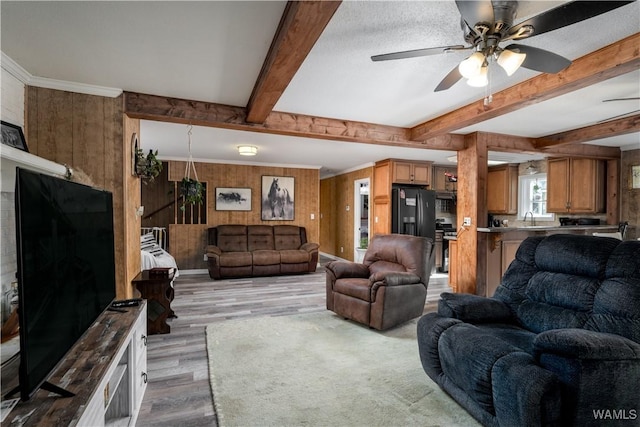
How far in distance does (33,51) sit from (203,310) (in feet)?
9.79

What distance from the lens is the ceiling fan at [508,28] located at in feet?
4.63

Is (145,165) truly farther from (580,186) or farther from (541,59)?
(580,186)

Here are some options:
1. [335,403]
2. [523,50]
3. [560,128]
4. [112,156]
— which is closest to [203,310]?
[112,156]

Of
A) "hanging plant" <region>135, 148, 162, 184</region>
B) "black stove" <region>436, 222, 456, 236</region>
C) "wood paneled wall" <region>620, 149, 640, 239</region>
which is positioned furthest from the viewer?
"black stove" <region>436, 222, 456, 236</region>

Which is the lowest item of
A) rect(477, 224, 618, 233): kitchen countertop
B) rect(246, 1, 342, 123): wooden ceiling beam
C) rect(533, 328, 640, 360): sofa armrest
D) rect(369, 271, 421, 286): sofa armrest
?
rect(369, 271, 421, 286): sofa armrest

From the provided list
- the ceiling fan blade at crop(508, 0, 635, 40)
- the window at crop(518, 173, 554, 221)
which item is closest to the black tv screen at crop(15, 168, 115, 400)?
the ceiling fan blade at crop(508, 0, 635, 40)

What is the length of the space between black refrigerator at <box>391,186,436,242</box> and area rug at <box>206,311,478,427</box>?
3.02 meters

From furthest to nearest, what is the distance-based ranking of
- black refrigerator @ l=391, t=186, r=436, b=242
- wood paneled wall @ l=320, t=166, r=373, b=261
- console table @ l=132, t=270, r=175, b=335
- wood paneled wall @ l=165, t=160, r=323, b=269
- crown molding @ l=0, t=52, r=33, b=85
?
wood paneled wall @ l=320, t=166, r=373, b=261, wood paneled wall @ l=165, t=160, r=323, b=269, black refrigerator @ l=391, t=186, r=436, b=242, console table @ l=132, t=270, r=175, b=335, crown molding @ l=0, t=52, r=33, b=85

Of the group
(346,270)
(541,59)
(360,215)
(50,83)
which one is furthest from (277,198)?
(541,59)

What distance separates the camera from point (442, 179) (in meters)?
7.02

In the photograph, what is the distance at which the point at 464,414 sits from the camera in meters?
1.89

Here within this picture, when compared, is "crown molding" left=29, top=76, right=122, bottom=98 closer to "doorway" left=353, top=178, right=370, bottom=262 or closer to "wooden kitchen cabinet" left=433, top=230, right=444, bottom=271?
"doorway" left=353, top=178, right=370, bottom=262

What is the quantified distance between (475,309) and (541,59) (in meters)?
1.63

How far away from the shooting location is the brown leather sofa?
227 inches
